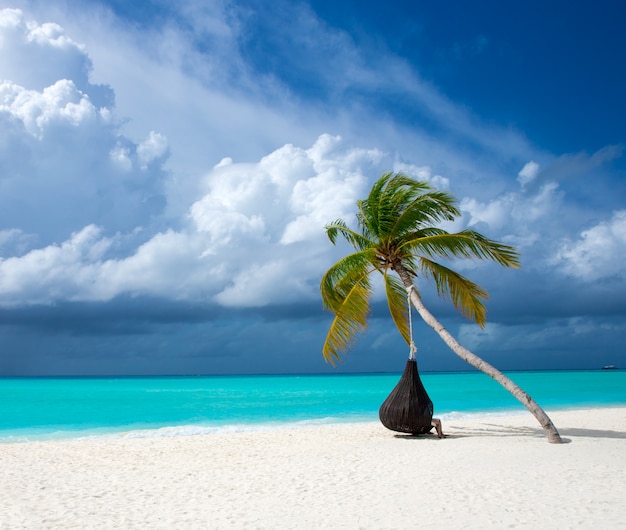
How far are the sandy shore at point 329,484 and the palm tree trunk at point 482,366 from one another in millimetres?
396

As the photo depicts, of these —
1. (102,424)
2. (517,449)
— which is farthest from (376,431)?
(102,424)

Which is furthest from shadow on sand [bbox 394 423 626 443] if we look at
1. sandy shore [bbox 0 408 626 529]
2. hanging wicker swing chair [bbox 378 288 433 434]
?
hanging wicker swing chair [bbox 378 288 433 434]

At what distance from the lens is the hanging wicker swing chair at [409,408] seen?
9.63m

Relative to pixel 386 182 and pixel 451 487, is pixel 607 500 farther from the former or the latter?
pixel 386 182

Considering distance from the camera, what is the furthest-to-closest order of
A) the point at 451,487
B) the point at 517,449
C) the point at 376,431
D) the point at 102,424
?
1. the point at 102,424
2. the point at 376,431
3. the point at 517,449
4. the point at 451,487

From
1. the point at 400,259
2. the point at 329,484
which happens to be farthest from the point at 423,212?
the point at 329,484

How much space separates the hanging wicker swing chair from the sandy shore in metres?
0.28

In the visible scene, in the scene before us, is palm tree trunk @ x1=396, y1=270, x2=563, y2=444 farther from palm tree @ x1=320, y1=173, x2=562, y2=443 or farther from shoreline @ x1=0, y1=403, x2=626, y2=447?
shoreline @ x1=0, y1=403, x2=626, y2=447

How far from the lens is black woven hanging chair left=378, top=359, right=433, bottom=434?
9.63 meters

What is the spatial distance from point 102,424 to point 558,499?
15300 millimetres

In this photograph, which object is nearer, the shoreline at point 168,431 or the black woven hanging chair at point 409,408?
the black woven hanging chair at point 409,408

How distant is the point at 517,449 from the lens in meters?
8.47

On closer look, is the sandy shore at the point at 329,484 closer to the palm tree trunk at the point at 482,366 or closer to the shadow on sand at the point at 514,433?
the shadow on sand at the point at 514,433

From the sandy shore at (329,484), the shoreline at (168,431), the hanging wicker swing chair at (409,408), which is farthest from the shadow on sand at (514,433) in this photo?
the shoreline at (168,431)
